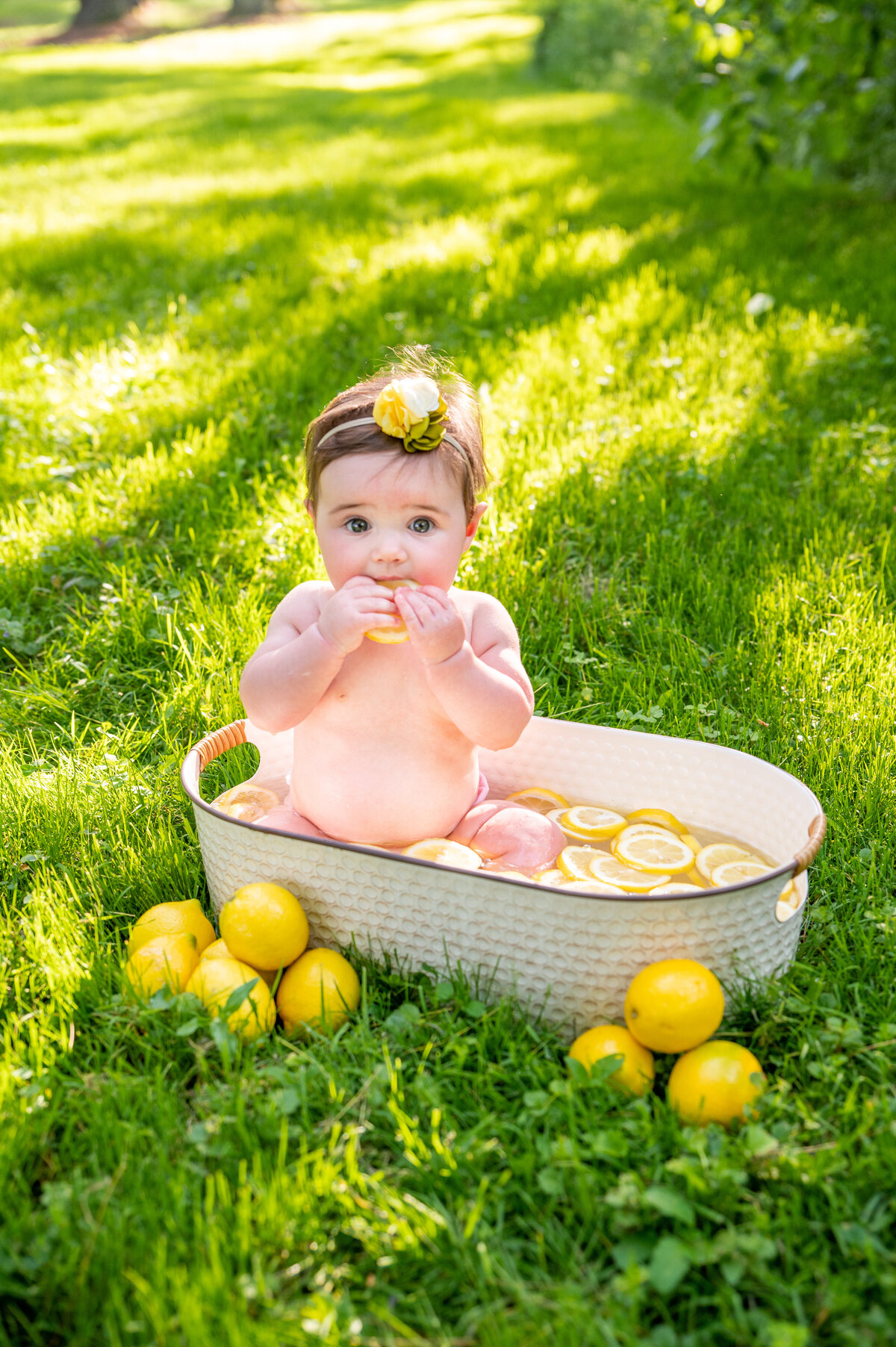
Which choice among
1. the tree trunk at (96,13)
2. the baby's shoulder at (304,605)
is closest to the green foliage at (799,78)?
the baby's shoulder at (304,605)

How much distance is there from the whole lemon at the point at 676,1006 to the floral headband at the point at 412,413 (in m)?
1.06

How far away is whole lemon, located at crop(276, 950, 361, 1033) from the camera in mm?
1894

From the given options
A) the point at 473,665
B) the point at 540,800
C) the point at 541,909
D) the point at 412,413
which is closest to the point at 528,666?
the point at 540,800

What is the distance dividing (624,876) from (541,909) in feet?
1.34

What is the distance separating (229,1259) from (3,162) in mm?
10093

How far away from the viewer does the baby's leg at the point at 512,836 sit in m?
2.28

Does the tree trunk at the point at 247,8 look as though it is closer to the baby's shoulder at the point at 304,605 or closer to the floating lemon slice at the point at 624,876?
the baby's shoulder at the point at 304,605

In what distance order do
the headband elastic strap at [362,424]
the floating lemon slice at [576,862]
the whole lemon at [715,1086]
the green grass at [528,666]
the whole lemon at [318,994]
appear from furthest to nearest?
the floating lemon slice at [576,862]
the headband elastic strap at [362,424]
the whole lemon at [318,994]
the whole lemon at [715,1086]
the green grass at [528,666]

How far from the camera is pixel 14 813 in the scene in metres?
2.41

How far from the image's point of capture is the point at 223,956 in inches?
77.2

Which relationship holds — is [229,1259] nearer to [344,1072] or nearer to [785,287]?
[344,1072]

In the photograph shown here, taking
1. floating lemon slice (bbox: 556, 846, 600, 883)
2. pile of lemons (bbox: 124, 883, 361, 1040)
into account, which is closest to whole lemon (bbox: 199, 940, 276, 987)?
pile of lemons (bbox: 124, 883, 361, 1040)

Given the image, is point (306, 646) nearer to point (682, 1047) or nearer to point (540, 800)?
point (540, 800)

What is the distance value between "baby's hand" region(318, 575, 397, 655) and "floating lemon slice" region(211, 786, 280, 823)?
0.54 meters
